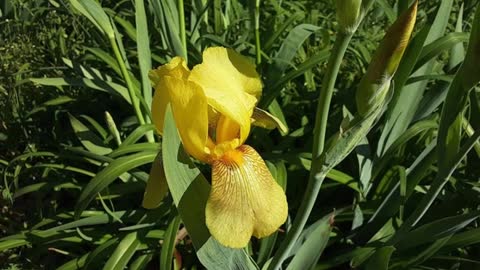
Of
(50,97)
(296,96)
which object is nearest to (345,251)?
(296,96)

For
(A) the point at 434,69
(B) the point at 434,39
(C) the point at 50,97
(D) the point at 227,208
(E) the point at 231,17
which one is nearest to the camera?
(D) the point at 227,208

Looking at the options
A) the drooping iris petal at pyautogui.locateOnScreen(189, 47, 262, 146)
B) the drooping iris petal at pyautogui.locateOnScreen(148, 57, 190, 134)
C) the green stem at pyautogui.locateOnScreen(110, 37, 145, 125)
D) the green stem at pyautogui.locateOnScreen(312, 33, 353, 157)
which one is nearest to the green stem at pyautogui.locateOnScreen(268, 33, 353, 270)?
the green stem at pyautogui.locateOnScreen(312, 33, 353, 157)

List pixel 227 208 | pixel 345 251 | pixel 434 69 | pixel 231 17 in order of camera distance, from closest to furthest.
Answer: pixel 227 208, pixel 345 251, pixel 434 69, pixel 231 17

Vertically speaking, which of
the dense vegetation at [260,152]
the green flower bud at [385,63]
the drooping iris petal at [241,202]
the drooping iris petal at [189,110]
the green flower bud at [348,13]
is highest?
the green flower bud at [348,13]

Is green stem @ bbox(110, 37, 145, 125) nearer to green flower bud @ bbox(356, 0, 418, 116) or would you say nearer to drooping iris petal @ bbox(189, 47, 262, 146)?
drooping iris petal @ bbox(189, 47, 262, 146)

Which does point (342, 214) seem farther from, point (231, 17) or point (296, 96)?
point (231, 17)

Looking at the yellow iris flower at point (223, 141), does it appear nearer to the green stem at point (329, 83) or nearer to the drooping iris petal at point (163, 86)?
the drooping iris petal at point (163, 86)

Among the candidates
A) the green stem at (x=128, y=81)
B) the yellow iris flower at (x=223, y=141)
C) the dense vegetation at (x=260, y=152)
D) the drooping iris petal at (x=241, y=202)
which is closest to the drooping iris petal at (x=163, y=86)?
the yellow iris flower at (x=223, y=141)
